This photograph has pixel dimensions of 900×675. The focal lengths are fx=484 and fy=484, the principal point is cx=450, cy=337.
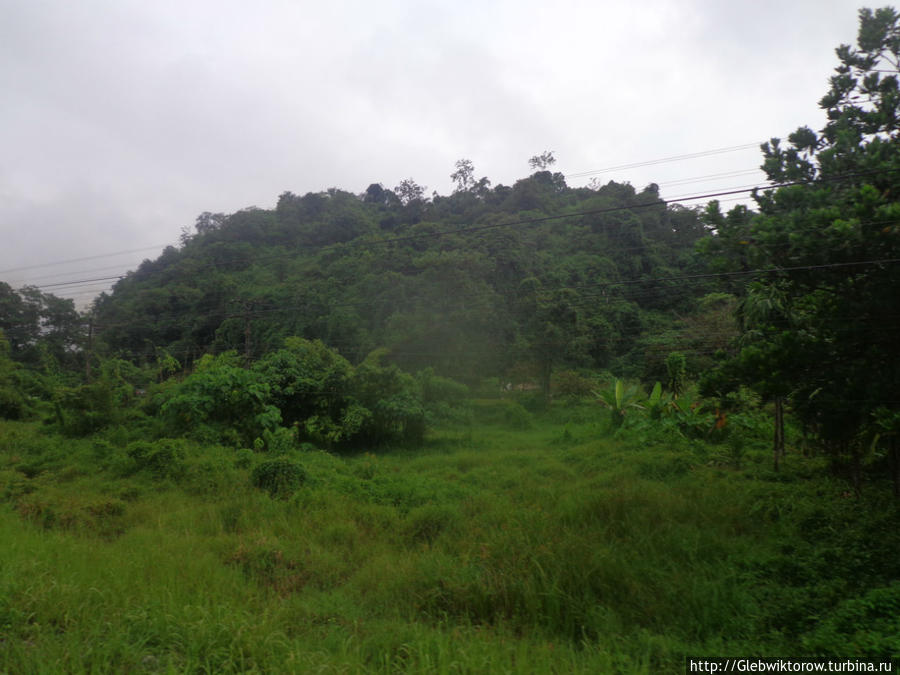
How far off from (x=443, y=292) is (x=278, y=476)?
51.0 ft

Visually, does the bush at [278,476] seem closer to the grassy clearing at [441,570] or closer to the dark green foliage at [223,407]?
the grassy clearing at [441,570]

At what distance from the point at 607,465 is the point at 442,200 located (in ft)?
144

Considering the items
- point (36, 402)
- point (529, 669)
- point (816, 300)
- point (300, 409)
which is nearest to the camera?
point (529, 669)

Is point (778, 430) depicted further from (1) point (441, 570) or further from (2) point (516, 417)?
(2) point (516, 417)

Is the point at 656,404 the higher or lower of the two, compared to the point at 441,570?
higher

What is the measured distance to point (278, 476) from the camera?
32.2 feet

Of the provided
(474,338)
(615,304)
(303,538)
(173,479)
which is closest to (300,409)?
(173,479)

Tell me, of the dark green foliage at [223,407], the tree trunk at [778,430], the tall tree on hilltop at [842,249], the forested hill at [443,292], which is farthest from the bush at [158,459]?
the tree trunk at [778,430]

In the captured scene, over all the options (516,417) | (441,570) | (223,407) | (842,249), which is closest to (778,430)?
(842,249)

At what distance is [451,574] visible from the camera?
5551mm

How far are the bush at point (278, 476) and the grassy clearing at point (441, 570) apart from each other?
167mm

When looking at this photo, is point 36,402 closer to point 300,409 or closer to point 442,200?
point 300,409

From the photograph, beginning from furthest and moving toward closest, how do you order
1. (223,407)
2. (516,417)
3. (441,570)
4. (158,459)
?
(516,417) → (223,407) → (158,459) → (441,570)

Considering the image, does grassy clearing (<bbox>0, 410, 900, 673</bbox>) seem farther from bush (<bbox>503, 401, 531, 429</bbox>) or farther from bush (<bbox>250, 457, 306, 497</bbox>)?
bush (<bbox>503, 401, 531, 429</bbox>)
